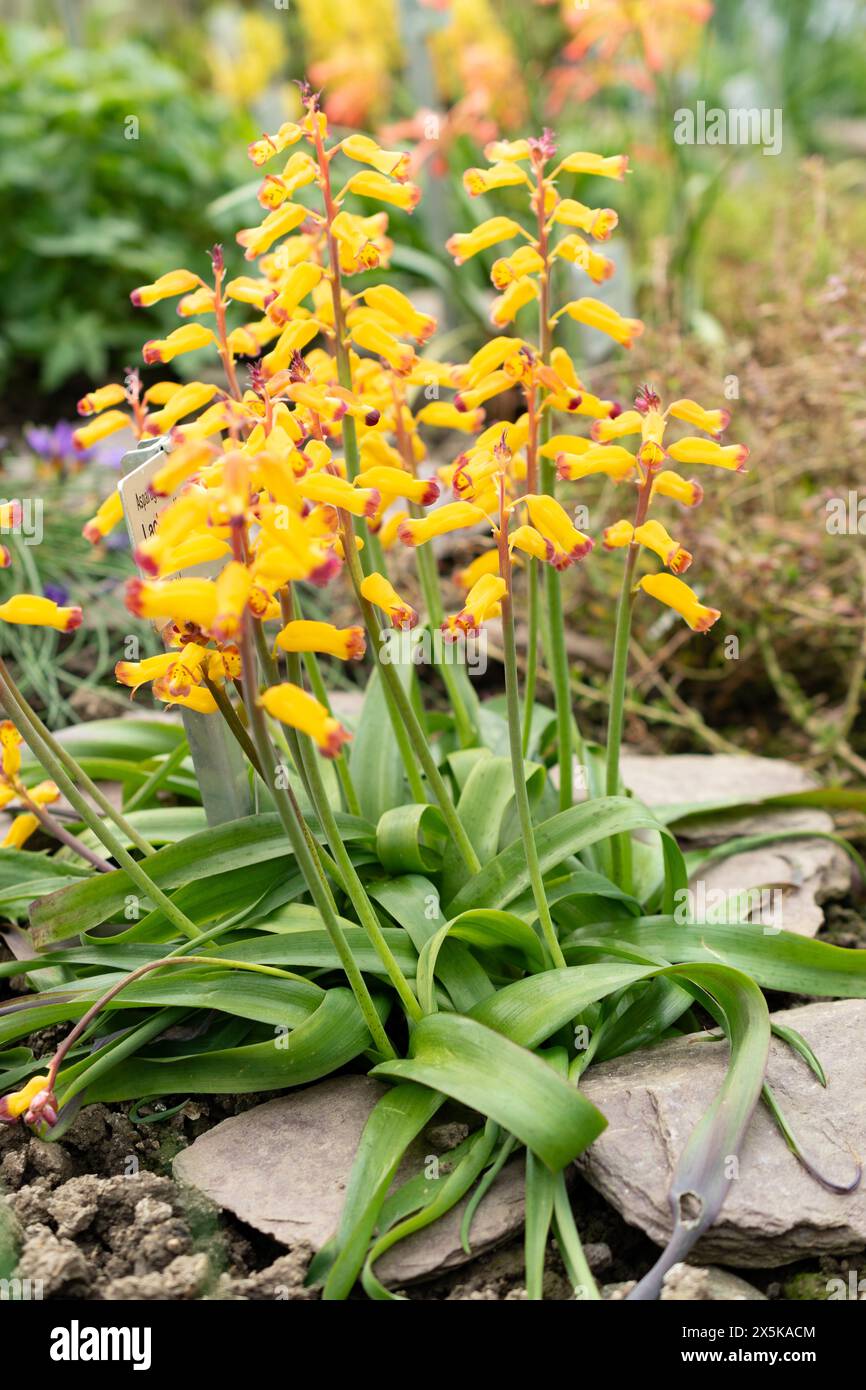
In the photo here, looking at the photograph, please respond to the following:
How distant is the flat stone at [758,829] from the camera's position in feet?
8.70

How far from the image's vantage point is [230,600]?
1.54 m

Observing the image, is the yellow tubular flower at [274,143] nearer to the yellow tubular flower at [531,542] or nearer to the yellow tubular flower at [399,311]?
the yellow tubular flower at [399,311]

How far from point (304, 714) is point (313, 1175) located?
844 mm

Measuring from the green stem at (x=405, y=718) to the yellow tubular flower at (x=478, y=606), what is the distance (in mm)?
177

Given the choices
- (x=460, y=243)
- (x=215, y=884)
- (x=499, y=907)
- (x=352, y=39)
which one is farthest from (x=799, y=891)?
(x=352, y=39)

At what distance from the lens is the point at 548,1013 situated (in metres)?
2.02

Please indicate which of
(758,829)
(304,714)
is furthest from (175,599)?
(758,829)

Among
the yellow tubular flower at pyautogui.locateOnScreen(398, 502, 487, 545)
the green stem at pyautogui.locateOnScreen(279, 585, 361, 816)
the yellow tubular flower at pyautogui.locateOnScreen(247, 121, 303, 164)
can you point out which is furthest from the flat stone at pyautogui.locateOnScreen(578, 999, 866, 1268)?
the yellow tubular flower at pyautogui.locateOnScreen(247, 121, 303, 164)

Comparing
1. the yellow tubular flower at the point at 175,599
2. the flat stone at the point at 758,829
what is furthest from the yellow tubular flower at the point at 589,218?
the flat stone at the point at 758,829

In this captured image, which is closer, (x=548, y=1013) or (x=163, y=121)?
(x=548, y=1013)

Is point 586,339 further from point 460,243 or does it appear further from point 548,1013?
point 548,1013

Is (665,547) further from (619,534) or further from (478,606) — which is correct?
(478,606)

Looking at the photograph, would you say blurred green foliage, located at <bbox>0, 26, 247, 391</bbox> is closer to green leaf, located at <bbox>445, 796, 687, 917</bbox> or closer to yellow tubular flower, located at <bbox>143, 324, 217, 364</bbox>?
yellow tubular flower, located at <bbox>143, 324, 217, 364</bbox>

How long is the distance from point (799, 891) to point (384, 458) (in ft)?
3.99
